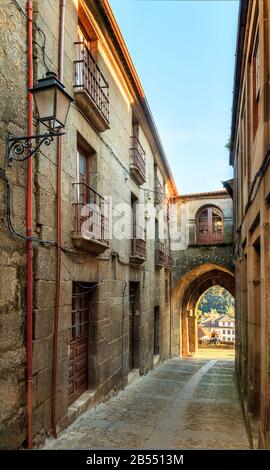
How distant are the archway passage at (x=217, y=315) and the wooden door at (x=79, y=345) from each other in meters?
29.6

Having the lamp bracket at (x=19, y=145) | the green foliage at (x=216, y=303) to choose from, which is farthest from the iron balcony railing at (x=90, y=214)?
the green foliage at (x=216, y=303)

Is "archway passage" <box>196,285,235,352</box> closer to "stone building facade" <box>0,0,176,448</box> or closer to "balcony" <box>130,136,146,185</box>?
"balcony" <box>130,136,146,185</box>

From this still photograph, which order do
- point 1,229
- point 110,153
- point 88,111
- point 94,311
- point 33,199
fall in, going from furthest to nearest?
point 110,153 < point 94,311 < point 88,111 < point 33,199 < point 1,229

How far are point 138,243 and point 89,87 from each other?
4702 millimetres

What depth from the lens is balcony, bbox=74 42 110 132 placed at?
594 cm

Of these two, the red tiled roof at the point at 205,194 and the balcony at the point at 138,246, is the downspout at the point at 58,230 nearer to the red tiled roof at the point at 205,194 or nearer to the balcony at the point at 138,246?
the balcony at the point at 138,246

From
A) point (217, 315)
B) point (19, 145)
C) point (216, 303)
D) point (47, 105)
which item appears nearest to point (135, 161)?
point (19, 145)

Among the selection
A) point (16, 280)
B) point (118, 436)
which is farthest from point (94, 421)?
point (16, 280)

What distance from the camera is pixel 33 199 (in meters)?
4.48

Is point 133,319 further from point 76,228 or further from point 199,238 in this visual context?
point 199,238

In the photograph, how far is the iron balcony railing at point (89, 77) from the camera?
6043mm

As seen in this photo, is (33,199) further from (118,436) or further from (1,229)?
(118,436)

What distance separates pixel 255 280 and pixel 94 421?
3140 millimetres

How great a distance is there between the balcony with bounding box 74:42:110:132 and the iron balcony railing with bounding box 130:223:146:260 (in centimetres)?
349
